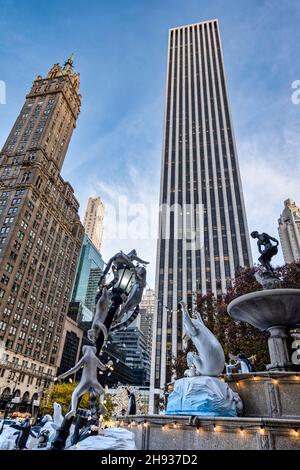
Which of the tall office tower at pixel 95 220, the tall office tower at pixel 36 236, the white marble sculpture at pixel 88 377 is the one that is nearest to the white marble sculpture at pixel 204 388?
the white marble sculpture at pixel 88 377

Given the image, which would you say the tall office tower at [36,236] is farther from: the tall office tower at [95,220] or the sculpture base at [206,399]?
the tall office tower at [95,220]

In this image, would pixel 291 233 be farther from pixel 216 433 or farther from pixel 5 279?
pixel 216 433

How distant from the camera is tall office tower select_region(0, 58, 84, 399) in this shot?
186ft

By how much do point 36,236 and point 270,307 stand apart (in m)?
65.5

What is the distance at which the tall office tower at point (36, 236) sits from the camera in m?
56.6

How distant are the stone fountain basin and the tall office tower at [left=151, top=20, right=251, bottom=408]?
4716 cm

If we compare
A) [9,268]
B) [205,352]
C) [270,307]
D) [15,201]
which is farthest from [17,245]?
[270,307]

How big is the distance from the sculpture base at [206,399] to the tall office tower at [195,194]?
48.2m

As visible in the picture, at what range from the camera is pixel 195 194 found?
7488 cm

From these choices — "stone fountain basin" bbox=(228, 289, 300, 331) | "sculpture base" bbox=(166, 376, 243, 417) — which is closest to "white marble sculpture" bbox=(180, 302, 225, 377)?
"sculpture base" bbox=(166, 376, 243, 417)

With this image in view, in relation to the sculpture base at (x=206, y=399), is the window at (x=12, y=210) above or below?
above

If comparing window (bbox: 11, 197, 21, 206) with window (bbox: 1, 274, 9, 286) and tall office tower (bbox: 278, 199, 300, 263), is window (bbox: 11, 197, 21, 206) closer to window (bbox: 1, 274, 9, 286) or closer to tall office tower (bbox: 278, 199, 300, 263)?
window (bbox: 1, 274, 9, 286)

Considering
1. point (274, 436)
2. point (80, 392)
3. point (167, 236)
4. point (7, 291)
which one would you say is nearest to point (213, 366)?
point (274, 436)
